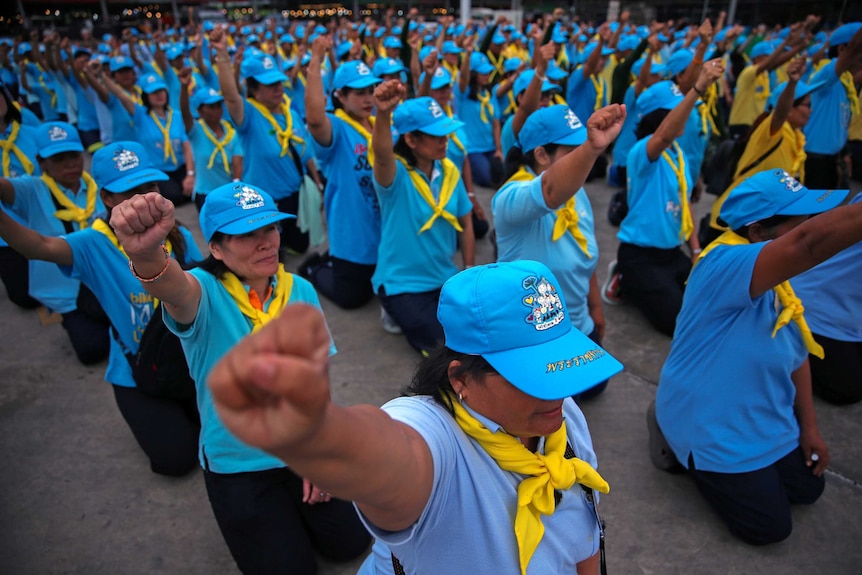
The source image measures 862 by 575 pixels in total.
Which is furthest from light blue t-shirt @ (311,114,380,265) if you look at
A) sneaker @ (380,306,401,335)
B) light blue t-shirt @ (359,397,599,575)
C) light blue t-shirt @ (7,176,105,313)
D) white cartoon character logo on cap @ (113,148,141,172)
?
light blue t-shirt @ (359,397,599,575)

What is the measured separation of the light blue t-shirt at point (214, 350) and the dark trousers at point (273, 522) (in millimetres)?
72

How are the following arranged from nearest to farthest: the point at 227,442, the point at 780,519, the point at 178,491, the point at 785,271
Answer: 1. the point at 785,271
2. the point at 227,442
3. the point at 780,519
4. the point at 178,491

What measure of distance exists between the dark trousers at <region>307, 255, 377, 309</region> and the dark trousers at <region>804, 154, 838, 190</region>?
5.04 m

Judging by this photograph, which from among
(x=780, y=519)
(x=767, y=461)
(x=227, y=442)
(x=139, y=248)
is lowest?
(x=780, y=519)

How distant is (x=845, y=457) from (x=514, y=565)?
2790mm

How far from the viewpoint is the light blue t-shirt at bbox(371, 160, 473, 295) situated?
12.6 ft

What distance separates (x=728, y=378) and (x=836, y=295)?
1454 millimetres

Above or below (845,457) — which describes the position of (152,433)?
above

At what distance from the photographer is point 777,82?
27.5 feet

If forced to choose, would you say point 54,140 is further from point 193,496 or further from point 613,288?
point 613,288

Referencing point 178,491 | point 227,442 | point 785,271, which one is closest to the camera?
point 785,271

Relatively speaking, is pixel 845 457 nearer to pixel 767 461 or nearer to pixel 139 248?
pixel 767 461

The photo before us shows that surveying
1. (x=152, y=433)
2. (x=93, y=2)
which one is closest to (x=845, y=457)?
(x=152, y=433)

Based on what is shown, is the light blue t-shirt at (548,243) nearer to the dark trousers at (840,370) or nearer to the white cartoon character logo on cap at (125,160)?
the dark trousers at (840,370)
